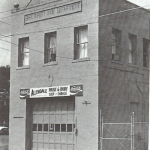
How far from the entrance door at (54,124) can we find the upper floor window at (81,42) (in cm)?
270

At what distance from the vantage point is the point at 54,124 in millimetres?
21750

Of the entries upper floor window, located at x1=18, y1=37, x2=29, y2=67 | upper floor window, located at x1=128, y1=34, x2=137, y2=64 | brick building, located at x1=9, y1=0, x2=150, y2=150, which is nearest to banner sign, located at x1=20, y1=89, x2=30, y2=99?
brick building, located at x1=9, y1=0, x2=150, y2=150

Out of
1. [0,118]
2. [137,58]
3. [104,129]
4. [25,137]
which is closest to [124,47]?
[137,58]

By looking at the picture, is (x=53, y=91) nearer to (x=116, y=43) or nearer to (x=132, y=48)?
(x=116, y=43)

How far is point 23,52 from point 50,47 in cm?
251

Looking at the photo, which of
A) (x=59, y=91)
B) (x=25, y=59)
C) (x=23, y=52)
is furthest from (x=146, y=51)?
(x=23, y=52)

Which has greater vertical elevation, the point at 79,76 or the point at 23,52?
the point at 23,52

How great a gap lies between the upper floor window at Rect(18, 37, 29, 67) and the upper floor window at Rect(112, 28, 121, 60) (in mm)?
6296

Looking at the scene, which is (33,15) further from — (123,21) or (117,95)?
(117,95)

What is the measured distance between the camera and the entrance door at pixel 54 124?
20.8m

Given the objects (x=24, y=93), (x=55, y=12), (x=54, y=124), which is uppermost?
(x=55, y=12)

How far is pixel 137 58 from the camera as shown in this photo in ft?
72.9

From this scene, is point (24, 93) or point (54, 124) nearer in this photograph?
point (54, 124)

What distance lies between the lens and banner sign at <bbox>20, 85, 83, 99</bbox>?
65.4ft
